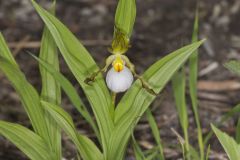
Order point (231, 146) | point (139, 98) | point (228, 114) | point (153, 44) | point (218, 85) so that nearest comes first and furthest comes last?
point (231, 146) < point (139, 98) < point (228, 114) < point (218, 85) < point (153, 44)

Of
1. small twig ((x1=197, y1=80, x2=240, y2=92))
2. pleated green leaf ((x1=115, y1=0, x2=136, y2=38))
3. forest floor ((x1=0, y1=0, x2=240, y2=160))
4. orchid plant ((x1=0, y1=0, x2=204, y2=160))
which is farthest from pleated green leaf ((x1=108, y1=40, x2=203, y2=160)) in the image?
small twig ((x1=197, y1=80, x2=240, y2=92))

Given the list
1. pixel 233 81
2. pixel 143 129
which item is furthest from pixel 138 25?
pixel 143 129

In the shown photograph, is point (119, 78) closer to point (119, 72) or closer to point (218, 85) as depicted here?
point (119, 72)

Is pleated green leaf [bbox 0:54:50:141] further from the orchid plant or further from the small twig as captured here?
the small twig

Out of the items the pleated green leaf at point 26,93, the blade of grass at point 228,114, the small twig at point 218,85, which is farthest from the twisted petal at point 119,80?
the small twig at point 218,85

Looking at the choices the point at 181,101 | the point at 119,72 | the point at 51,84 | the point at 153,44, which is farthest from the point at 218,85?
the point at 119,72

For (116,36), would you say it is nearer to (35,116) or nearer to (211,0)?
(35,116)
